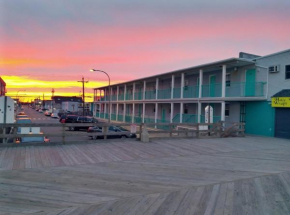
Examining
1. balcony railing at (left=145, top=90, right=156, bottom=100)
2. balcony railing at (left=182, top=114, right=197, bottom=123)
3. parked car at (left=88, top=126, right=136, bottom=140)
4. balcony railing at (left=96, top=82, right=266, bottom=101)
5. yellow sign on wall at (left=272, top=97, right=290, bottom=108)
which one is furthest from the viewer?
balcony railing at (left=145, top=90, right=156, bottom=100)

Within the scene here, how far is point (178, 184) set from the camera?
5.92 m

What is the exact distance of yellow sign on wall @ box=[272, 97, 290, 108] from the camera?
17.1 metres

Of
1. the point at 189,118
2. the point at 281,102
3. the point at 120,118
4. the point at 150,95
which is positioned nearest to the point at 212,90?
the point at 189,118

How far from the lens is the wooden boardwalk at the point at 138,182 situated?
181 inches

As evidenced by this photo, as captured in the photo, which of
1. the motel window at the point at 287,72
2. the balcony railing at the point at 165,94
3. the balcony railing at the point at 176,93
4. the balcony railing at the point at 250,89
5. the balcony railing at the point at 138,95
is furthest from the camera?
the balcony railing at the point at 138,95

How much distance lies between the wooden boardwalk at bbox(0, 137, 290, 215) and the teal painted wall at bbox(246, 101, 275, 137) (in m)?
9.76

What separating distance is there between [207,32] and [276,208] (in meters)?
17.3

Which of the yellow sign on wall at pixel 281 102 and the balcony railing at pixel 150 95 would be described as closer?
the yellow sign on wall at pixel 281 102

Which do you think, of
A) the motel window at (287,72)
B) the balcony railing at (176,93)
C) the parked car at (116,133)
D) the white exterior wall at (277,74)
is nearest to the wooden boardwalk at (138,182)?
the parked car at (116,133)

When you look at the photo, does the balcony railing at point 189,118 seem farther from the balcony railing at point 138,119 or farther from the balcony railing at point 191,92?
Answer: the balcony railing at point 138,119

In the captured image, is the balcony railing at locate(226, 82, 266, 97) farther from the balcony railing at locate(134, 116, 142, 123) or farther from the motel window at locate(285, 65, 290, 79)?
the balcony railing at locate(134, 116, 142, 123)

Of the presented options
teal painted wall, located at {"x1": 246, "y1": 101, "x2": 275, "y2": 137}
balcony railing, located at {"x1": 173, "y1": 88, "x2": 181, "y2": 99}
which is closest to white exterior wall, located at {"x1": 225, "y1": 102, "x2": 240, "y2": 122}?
teal painted wall, located at {"x1": 246, "y1": 101, "x2": 275, "y2": 137}

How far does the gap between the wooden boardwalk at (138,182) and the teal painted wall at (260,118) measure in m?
9.76

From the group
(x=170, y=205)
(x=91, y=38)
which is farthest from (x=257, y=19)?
(x=170, y=205)
